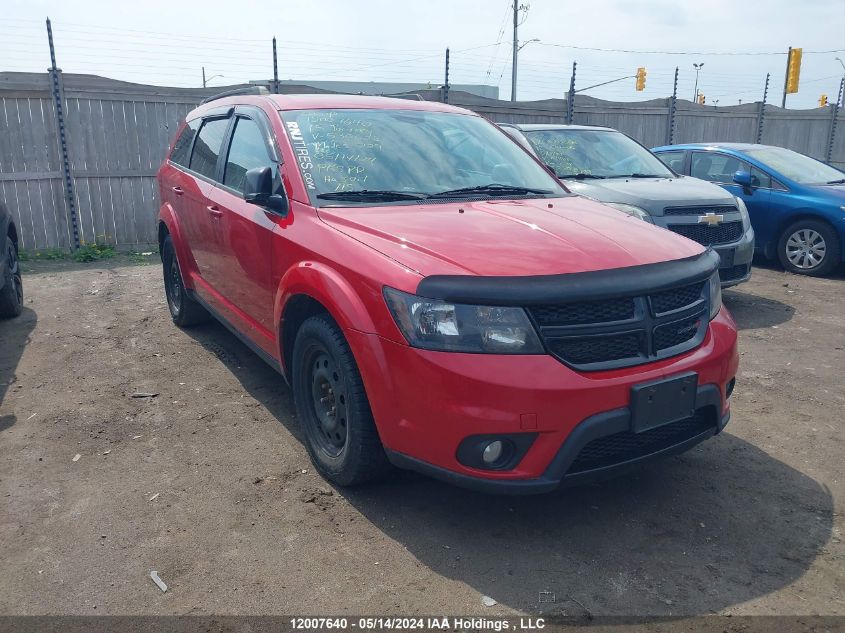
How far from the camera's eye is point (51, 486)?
354 cm

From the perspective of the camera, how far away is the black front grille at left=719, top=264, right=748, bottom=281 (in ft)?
21.6

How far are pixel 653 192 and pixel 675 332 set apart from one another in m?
4.10

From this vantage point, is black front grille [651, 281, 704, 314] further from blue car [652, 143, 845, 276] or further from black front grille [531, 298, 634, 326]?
blue car [652, 143, 845, 276]

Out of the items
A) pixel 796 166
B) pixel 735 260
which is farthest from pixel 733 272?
pixel 796 166

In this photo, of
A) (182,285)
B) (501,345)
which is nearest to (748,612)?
(501,345)

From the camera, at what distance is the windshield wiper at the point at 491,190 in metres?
3.78

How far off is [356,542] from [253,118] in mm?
2702

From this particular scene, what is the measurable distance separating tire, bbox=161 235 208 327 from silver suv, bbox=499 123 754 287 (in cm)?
336

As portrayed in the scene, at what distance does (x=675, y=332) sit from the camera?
307 cm

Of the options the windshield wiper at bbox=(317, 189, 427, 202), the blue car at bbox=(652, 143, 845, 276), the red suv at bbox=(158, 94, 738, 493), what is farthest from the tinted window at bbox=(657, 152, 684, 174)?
the windshield wiper at bbox=(317, 189, 427, 202)

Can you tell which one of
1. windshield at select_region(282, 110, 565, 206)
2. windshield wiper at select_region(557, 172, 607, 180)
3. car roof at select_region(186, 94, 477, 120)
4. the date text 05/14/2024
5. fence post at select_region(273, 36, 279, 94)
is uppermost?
fence post at select_region(273, 36, 279, 94)

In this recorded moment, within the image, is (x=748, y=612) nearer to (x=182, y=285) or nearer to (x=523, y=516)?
Result: (x=523, y=516)

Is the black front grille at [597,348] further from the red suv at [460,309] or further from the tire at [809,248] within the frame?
the tire at [809,248]

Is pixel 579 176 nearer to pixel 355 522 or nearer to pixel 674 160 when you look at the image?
pixel 674 160
